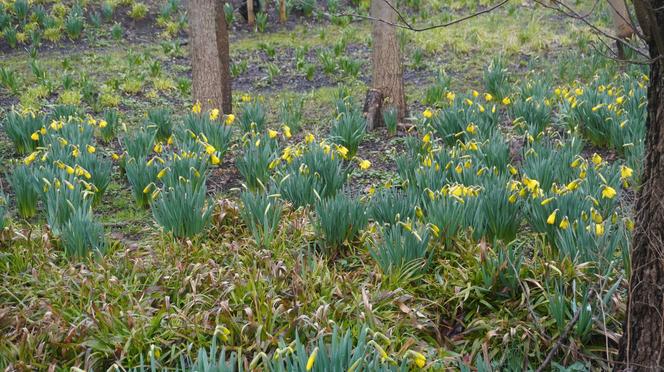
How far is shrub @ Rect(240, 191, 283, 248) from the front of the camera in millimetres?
4387

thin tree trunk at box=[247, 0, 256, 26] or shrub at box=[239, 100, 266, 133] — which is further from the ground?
thin tree trunk at box=[247, 0, 256, 26]

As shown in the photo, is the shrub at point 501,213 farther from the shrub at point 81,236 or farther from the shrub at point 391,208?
the shrub at point 81,236

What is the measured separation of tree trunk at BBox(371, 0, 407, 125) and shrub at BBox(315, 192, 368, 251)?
386cm

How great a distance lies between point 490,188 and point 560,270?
2.96ft

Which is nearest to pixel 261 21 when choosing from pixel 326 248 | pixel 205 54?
pixel 205 54

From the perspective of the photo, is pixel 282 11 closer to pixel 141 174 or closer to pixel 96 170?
pixel 96 170

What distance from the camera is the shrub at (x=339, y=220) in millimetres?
4266

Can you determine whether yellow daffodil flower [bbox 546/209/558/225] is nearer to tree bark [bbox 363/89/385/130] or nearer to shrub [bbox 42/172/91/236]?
shrub [bbox 42/172/91/236]

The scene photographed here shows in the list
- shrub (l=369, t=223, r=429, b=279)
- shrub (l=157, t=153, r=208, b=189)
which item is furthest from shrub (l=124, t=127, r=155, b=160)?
shrub (l=369, t=223, r=429, b=279)

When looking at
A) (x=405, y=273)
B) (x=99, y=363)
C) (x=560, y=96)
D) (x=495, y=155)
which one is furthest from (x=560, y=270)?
(x=560, y=96)

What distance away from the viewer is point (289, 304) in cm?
362

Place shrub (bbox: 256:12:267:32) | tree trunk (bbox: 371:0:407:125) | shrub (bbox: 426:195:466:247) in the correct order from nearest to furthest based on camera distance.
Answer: shrub (bbox: 426:195:466:247) < tree trunk (bbox: 371:0:407:125) < shrub (bbox: 256:12:267:32)

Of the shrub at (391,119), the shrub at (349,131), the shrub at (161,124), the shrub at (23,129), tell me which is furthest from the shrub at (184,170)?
the shrub at (391,119)

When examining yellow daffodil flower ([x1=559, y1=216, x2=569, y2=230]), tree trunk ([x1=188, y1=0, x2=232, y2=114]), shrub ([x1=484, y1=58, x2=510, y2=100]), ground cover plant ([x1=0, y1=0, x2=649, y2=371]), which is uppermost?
tree trunk ([x1=188, y1=0, x2=232, y2=114])
